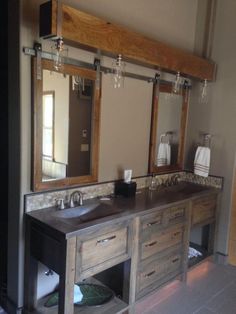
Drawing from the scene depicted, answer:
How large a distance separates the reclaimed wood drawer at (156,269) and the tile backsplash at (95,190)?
0.68 m

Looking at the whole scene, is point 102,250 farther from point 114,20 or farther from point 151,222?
point 114,20

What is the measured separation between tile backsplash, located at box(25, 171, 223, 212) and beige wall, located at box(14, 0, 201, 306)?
78mm

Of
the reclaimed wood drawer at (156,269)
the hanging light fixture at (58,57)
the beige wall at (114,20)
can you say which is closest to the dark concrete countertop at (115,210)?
the beige wall at (114,20)

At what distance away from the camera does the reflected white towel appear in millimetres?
2945

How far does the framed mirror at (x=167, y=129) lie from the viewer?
111 inches

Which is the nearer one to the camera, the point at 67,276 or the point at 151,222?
the point at 67,276

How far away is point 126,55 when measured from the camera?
2.12 m

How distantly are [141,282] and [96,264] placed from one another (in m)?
0.56

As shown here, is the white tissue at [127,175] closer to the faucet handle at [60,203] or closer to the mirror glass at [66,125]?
the mirror glass at [66,125]

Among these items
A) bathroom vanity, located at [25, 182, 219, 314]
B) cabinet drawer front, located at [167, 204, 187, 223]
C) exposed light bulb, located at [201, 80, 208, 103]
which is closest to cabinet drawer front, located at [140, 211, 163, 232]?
bathroom vanity, located at [25, 182, 219, 314]

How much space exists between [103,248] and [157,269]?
2.30ft

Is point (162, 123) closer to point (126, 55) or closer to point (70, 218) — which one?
point (126, 55)

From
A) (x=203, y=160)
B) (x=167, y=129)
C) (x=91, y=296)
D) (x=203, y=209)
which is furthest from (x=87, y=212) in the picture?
(x=203, y=160)

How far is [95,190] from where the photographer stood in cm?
235
